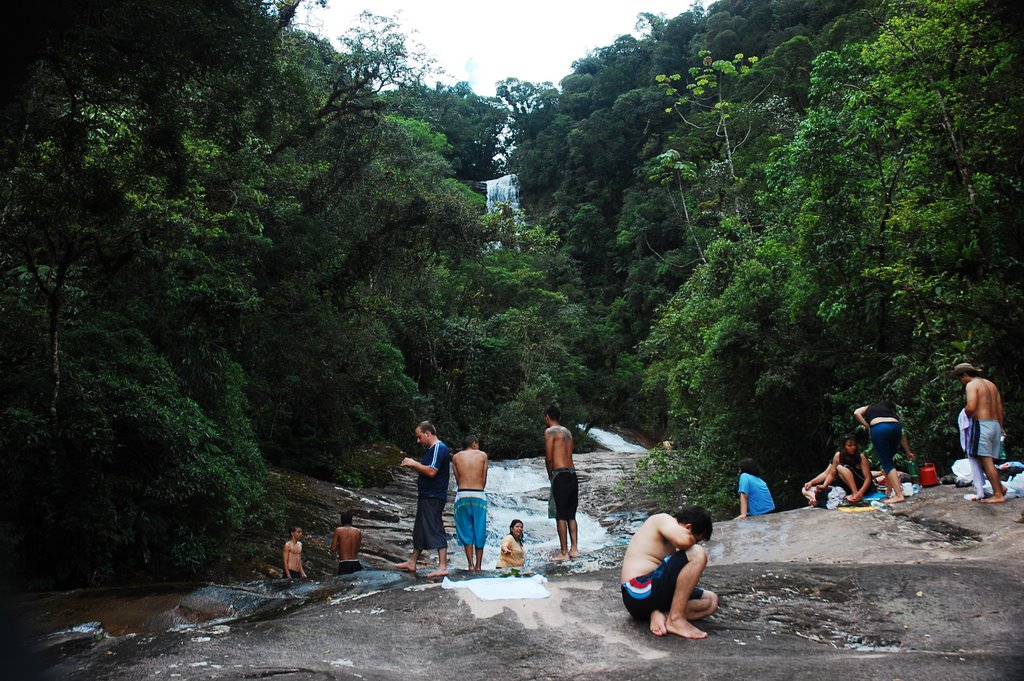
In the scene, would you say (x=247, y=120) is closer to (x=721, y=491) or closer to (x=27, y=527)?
(x=27, y=527)

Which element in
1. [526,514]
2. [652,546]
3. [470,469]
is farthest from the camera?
[526,514]

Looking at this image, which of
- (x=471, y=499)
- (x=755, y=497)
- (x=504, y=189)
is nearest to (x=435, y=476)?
(x=471, y=499)

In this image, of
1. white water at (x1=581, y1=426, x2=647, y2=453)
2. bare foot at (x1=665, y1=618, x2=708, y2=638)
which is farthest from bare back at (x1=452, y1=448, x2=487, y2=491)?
white water at (x1=581, y1=426, x2=647, y2=453)

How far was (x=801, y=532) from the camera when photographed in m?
8.96

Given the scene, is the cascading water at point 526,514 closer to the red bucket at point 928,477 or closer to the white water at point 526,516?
the white water at point 526,516

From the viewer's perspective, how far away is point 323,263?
728 inches

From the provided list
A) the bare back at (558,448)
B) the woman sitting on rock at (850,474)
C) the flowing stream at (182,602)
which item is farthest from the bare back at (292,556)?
the woman sitting on rock at (850,474)

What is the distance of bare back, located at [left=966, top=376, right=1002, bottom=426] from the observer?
315 inches

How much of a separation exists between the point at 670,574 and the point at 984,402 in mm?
4899

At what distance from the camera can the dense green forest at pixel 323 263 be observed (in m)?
8.59

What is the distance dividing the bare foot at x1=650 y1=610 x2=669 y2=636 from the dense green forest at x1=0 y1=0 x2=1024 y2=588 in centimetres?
388

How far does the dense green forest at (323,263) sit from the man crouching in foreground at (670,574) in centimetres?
386

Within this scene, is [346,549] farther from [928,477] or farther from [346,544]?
[928,477]

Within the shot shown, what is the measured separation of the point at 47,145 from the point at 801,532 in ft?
32.0
